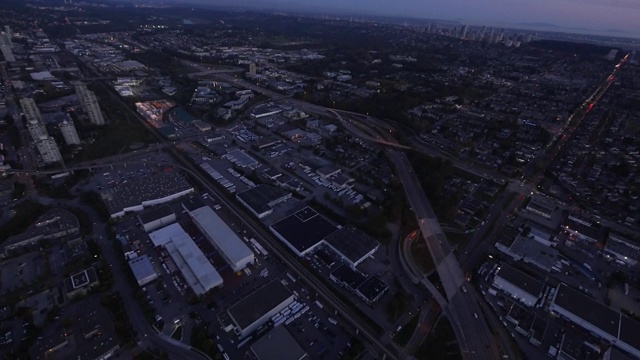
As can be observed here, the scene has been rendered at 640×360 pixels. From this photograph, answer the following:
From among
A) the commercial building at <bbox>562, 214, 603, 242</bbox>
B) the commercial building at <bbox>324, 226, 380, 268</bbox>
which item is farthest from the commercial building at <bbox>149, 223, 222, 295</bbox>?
the commercial building at <bbox>562, 214, 603, 242</bbox>

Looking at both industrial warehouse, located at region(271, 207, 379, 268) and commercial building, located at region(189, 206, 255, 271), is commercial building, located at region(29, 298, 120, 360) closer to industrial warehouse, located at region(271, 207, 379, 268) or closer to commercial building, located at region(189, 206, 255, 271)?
commercial building, located at region(189, 206, 255, 271)

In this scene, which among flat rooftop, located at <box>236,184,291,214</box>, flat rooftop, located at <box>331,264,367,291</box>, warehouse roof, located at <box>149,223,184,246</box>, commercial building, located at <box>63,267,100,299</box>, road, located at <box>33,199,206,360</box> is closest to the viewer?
road, located at <box>33,199,206,360</box>

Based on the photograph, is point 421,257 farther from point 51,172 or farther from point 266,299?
point 51,172

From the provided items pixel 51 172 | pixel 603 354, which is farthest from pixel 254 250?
pixel 51 172

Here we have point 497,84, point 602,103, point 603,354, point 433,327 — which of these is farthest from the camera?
point 497,84

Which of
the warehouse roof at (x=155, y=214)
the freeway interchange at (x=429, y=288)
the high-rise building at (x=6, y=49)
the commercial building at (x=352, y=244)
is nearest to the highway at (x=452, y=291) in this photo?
the freeway interchange at (x=429, y=288)

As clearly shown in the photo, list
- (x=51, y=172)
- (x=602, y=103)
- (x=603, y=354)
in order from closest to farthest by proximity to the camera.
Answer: (x=603, y=354), (x=51, y=172), (x=602, y=103)

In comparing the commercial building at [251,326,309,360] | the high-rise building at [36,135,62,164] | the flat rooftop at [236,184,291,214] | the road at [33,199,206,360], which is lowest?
the road at [33,199,206,360]

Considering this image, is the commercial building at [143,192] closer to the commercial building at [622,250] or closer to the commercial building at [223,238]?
the commercial building at [223,238]
